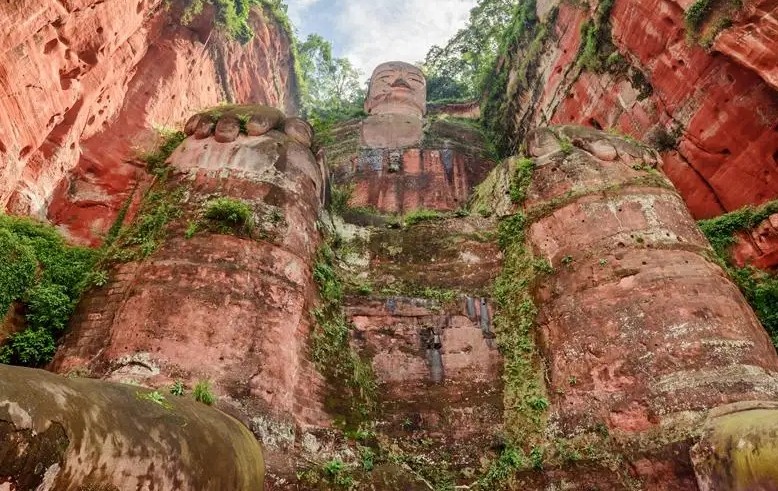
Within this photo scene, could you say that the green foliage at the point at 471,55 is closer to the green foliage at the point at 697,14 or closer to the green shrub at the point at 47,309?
the green foliage at the point at 697,14

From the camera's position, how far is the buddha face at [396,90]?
Answer: 3014cm

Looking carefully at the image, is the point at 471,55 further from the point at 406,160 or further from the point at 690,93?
the point at 690,93

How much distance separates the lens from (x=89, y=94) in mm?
12891

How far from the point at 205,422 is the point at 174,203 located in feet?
17.1

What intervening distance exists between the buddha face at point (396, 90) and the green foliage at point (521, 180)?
18454mm

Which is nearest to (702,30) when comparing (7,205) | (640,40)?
(640,40)

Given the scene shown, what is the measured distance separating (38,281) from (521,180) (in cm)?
943

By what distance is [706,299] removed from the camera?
8.38m

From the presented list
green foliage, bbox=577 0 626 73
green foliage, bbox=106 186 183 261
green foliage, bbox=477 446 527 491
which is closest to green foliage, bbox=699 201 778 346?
green foliage, bbox=477 446 527 491

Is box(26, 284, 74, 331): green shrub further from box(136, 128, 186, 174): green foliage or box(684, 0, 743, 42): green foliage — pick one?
box(684, 0, 743, 42): green foliage

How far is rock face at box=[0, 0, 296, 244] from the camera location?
983cm

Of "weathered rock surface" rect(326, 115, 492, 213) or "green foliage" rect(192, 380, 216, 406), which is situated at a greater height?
"weathered rock surface" rect(326, 115, 492, 213)

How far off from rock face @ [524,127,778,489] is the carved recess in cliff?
36.3 feet

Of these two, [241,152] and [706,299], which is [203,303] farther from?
[706,299]
